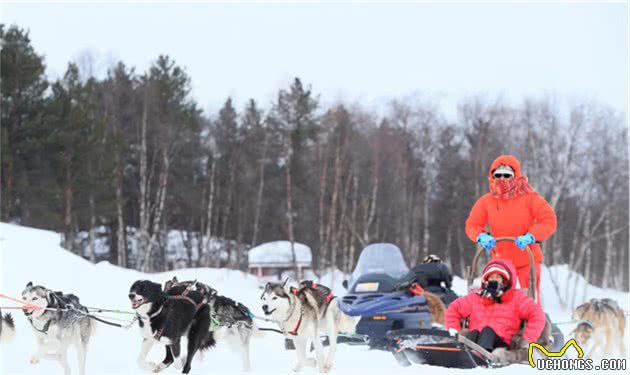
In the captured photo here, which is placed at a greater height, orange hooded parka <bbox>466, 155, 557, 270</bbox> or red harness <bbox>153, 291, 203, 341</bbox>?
orange hooded parka <bbox>466, 155, 557, 270</bbox>

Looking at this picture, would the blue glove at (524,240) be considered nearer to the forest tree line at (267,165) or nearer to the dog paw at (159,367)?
the dog paw at (159,367)

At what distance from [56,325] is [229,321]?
151 centimetres

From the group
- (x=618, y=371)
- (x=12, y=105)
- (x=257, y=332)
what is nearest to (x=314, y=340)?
(x=257, y=332)

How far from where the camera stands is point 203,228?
30.6 m

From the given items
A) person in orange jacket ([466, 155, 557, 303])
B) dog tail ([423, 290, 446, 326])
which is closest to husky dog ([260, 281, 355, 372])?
person in orange jacket ([466, 155, 557, 303])

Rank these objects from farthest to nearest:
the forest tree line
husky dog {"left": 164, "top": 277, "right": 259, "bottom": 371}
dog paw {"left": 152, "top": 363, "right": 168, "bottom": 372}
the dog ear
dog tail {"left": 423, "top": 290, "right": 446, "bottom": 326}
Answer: the forest tree line < dog tail {"left": 423, "top": 290, "right": 446, "bottom": 326} < husky dog {"left": 164, "top": 277, "right": 259, "bottom": 371} < the dog ear < dog paw {"left": 152, "top": 363, "right": 168, "bottom": 372}

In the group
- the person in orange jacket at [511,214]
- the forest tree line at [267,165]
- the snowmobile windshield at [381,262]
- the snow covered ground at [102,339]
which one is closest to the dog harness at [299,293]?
the snow covered ground at [102,339]

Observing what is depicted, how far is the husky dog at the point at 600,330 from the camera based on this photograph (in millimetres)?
9000

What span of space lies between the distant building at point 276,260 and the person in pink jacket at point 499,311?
74.6 feet

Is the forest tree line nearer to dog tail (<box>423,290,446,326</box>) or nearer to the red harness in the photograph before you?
dog tail (<box>423,290,446,326</box>)

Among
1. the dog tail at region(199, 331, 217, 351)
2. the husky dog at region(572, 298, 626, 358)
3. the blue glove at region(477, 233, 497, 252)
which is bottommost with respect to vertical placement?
the husky dog at region(572, 298, 626, 358)

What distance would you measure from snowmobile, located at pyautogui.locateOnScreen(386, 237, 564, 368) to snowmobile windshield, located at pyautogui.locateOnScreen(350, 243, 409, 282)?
3559mm

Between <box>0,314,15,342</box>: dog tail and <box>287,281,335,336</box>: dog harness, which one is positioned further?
<box>0,314,15,342</box>: dog tail

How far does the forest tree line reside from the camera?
22391 millimetres
